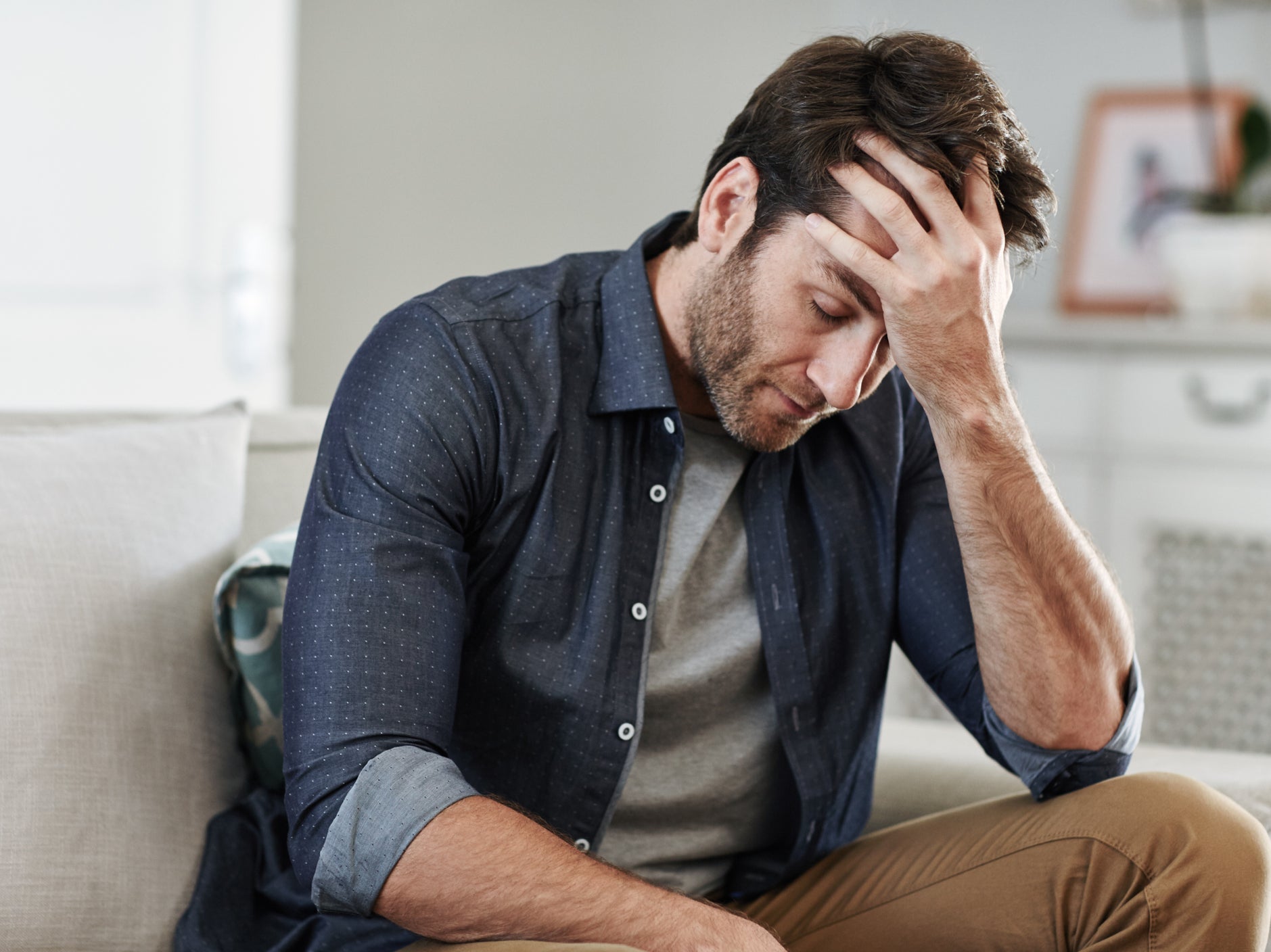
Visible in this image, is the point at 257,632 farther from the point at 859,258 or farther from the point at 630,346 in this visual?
the point at 859,258

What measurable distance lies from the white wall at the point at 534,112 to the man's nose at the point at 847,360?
1.72 metres

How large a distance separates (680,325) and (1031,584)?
1.19 ft

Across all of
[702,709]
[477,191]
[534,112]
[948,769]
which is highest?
[534,112]

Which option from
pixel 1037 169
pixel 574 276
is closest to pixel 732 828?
pixel 574 276

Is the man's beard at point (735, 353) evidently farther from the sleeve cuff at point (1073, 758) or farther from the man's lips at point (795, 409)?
the sleeve cuff at point (1073, 758)

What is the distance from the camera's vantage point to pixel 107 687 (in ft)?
3.23

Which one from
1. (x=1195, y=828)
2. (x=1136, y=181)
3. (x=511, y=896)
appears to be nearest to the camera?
(x=511, y=896)

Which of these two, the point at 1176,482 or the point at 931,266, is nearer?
the point at 931,266

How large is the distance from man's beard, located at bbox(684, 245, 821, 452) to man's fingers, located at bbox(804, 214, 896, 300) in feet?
0.27

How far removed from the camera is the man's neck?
111 centimetres

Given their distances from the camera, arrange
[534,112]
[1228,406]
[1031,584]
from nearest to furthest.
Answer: [1031,584] → [1228,406] → [534,112]

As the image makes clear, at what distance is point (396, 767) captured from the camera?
82 centimetres

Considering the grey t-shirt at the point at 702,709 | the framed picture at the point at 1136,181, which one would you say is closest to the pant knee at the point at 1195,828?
the grey t-shirt at the point at 702,709

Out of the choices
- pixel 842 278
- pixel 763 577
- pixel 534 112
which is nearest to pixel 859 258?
pixel 842 278
